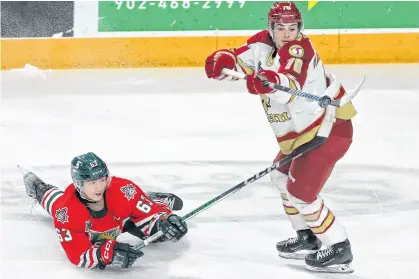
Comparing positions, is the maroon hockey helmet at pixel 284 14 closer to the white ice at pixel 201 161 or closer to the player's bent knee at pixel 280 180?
the player's bent knee at pixel 280 180

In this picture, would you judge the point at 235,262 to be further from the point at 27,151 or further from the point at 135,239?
the point at 27,151

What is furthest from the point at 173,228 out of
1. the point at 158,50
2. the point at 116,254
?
the point at 158,50

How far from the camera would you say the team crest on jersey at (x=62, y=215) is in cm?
343

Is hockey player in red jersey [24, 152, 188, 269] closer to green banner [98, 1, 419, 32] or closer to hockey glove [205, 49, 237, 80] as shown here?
hockey glove [205, 49, 237, 80]

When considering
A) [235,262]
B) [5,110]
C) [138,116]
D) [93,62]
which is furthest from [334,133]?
[93,62]

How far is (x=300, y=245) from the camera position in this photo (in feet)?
11.8

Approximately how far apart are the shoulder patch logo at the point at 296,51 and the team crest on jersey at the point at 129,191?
77cm

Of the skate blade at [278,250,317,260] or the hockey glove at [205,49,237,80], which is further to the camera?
the skate blade at [278,250,317,260]

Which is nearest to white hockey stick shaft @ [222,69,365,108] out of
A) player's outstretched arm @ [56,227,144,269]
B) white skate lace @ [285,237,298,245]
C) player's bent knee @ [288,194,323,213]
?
player's bent knee @ [288,194,323,213]

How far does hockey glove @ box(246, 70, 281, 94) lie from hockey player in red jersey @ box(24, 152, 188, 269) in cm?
59

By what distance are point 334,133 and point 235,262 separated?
0.56 meters

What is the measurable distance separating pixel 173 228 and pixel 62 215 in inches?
14.7

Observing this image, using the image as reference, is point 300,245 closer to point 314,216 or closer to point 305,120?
point 314,216

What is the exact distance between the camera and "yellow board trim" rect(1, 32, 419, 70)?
21.0 feet
